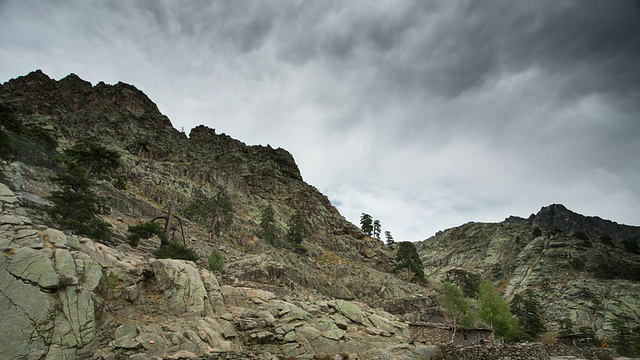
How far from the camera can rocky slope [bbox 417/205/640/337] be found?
6938 cm

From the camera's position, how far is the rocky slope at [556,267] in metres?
69.4

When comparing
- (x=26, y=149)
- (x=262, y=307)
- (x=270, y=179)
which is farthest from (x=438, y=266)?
(x=26, y=149)

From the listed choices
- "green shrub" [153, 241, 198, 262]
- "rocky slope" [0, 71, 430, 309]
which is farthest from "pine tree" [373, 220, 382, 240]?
"green shrub" [153, 241, 198, 262]

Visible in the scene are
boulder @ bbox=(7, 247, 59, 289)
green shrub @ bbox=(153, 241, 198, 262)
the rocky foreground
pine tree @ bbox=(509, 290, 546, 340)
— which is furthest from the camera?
pine tree @ bbox=(509, 290, 546, 340)

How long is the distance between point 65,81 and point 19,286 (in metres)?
128

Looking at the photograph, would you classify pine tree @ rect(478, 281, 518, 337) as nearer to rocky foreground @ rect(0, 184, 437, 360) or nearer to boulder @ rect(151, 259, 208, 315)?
rocky foreground @ rect(0, 184, 437, 360)

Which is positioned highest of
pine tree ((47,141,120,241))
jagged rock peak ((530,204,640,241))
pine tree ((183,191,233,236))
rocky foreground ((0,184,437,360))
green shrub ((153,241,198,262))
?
jagged rock peak ((530,204,640,241))

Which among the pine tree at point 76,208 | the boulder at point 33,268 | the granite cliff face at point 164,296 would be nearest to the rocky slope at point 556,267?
the granite cliff face at point 164,296

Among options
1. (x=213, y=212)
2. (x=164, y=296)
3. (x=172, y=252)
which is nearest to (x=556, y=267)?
(x=213, y=212)

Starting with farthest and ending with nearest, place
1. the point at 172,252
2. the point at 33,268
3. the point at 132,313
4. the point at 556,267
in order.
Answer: the point at 556,267 < the point at 172,252 < the point at 132,313 < the point at 33,268

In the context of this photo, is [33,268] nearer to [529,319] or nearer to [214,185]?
[529,319]

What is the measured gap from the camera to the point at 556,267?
297ft

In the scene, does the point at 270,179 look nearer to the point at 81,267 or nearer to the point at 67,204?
the point at 67,204

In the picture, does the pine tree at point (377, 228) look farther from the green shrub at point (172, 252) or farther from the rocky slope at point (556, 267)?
the green shrub at point (172, 252)
